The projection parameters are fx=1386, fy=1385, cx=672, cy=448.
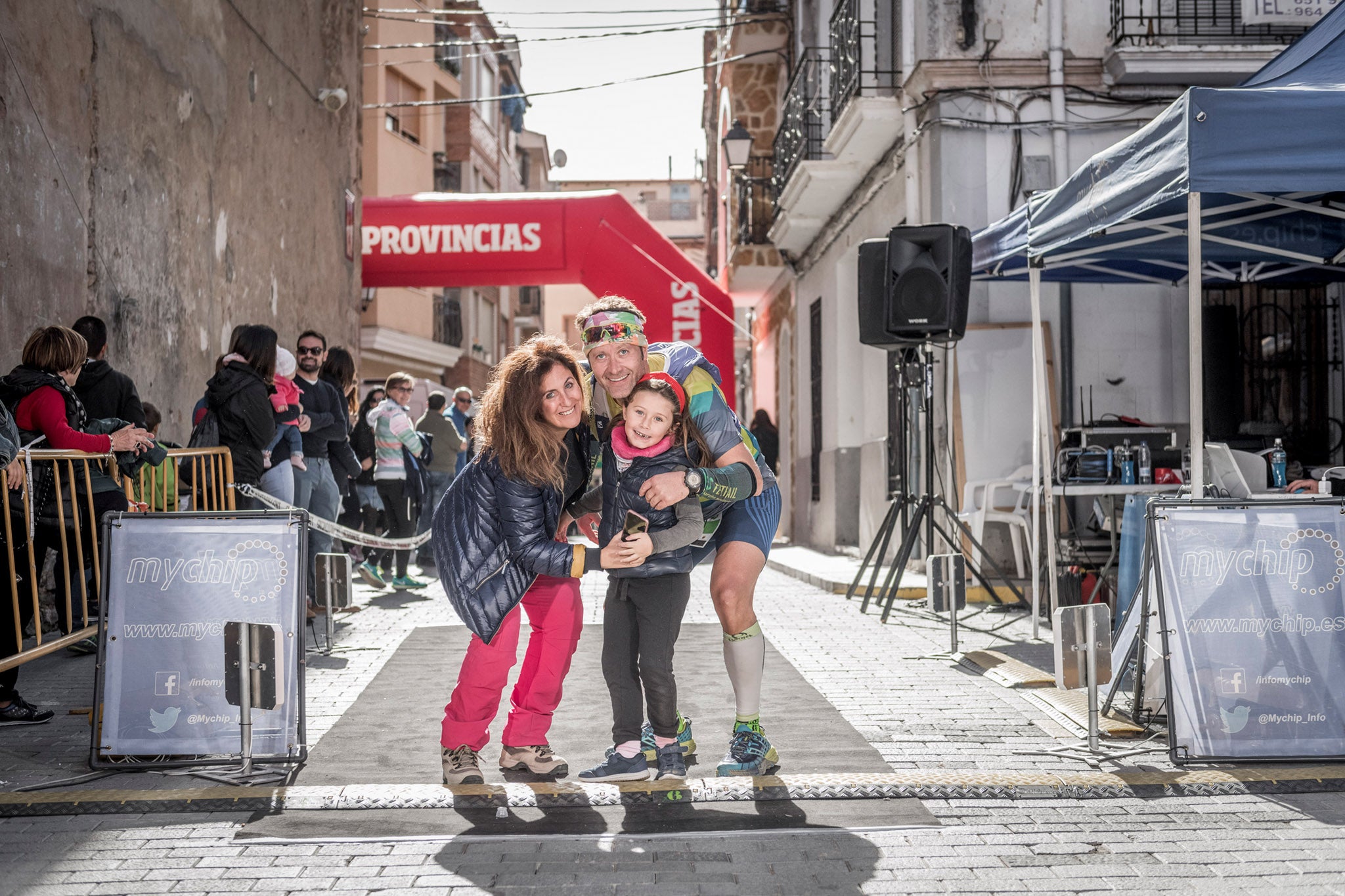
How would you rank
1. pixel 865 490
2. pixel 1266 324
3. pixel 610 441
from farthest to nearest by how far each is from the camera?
pixel 865 490, pixel 1266 324, pixel 610 441

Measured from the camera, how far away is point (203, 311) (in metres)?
12.2

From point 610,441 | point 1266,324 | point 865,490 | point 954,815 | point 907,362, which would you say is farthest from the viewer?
point 865,490

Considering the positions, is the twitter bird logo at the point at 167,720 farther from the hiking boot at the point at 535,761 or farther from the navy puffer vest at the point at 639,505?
the navy puffer vest at the point at 639,505

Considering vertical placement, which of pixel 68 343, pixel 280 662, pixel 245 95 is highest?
pixel 245 95

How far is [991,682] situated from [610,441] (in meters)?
3.07

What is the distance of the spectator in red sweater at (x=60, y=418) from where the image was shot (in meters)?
6.54

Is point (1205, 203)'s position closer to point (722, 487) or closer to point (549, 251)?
point (722, 487)

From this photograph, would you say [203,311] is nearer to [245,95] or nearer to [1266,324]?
[245,95]

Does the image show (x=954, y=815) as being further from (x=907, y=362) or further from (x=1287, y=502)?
(x=907, y=362)

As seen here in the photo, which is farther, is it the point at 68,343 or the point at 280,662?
the point at 68,343

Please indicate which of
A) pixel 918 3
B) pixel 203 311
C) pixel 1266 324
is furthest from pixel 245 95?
pixel 1266 324

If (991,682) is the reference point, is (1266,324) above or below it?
above

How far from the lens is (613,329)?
4.64 meters

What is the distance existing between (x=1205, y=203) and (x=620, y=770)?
491 cm
